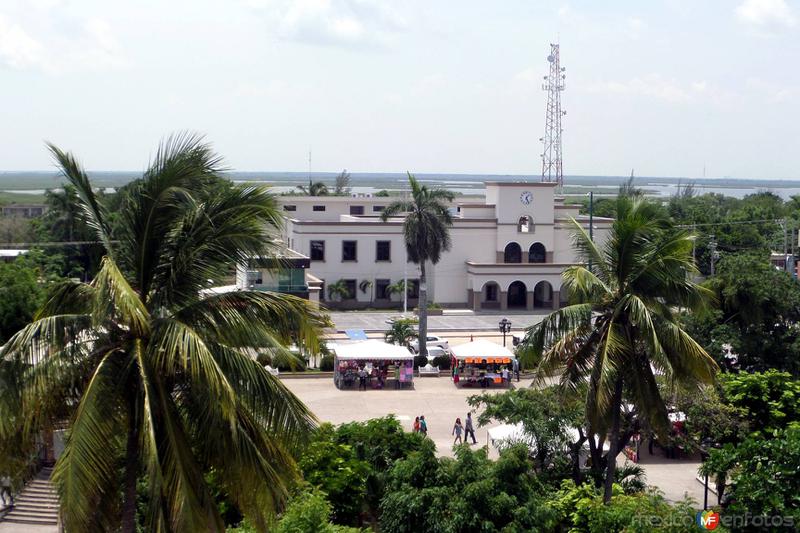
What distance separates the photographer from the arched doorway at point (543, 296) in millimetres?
59469

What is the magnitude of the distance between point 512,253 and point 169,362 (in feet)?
176

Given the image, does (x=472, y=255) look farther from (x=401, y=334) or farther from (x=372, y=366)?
(x=372, y=366)

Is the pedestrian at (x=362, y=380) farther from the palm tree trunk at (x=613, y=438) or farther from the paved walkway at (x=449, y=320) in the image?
the palm tree trunk at (x=613, y=438)

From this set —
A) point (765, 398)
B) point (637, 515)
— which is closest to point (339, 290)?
point (765, 398)

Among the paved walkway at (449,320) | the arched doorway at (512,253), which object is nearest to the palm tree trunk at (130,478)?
the paved walkway at (449,320)

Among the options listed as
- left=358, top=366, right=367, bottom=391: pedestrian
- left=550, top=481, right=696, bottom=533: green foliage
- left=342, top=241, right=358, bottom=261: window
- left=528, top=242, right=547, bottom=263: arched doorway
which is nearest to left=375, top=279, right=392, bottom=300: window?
left=342, top=241, right=358, bottom=261: window

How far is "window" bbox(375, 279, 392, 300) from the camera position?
59.4m

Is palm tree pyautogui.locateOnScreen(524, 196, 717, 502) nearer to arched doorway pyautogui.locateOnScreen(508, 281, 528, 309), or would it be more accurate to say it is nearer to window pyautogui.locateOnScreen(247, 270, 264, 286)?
window pyautogui.locateOnScreen(247, 270, 264, 286)

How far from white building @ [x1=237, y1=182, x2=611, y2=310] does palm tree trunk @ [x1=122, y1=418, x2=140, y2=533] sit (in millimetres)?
49986

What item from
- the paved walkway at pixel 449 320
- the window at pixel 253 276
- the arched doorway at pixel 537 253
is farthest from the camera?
the arched doorway at pixel 537 253

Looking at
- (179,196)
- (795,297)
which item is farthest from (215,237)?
(795,297)

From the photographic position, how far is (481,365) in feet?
122

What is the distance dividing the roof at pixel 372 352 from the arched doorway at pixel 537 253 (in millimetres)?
25266

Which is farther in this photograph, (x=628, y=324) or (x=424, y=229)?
(x=424, y=229)
